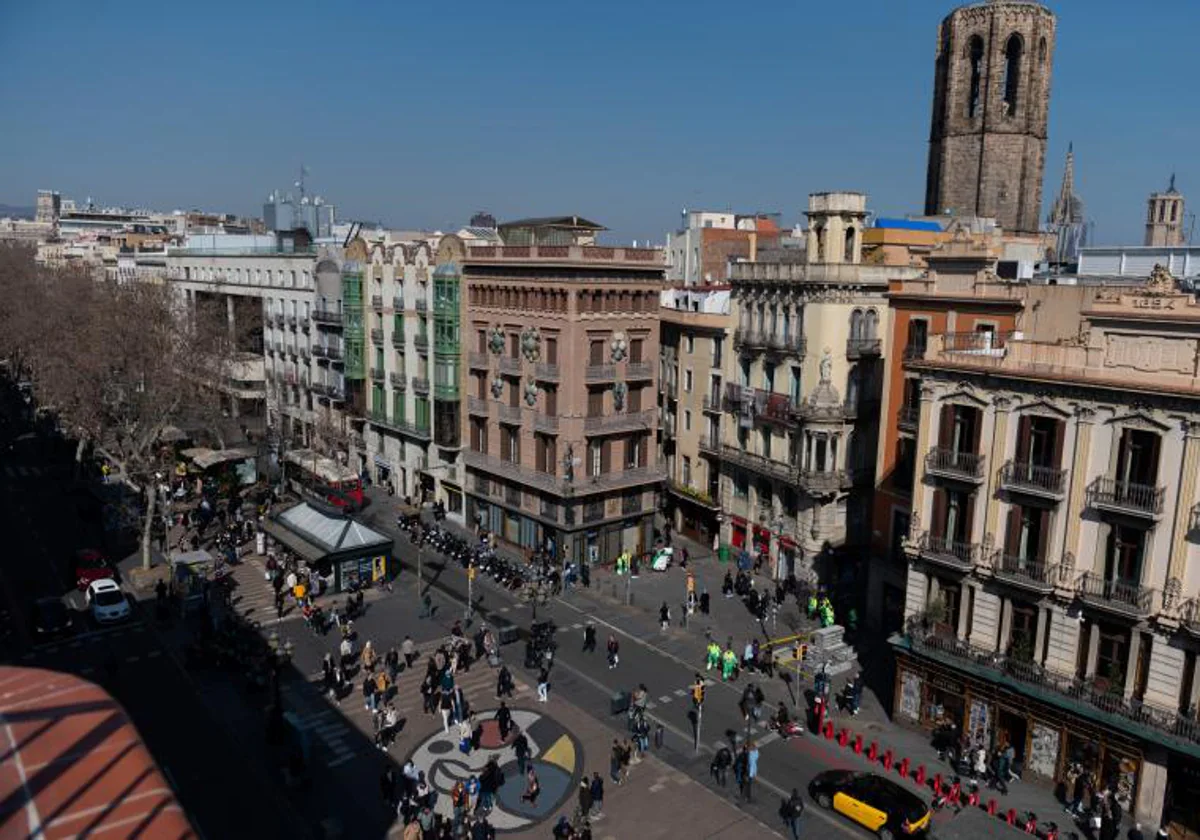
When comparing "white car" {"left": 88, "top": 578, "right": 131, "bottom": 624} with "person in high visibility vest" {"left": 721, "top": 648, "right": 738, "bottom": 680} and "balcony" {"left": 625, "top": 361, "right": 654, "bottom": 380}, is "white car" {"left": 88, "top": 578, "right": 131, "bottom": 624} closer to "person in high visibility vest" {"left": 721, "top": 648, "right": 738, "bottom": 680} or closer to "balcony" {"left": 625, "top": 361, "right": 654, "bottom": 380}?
"person in high visibility vest" {"left": 721, "top": 648, "right": 738, "bottom": 680}

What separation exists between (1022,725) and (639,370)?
2975 centimetres

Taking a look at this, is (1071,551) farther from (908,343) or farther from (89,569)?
(89,569)

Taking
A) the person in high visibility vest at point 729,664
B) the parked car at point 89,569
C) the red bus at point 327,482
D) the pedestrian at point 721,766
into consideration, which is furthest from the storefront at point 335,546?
the pedestrian at point 721,766

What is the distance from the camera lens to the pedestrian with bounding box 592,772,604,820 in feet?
95.7

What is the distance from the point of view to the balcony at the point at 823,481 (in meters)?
48.8

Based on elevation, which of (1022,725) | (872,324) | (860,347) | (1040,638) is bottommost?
(1022,725)

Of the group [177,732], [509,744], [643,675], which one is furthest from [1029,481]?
[177,732]

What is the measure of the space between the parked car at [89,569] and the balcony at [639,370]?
2927cm

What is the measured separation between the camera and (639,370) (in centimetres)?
5550

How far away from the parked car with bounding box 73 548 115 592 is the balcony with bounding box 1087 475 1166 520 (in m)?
42.9

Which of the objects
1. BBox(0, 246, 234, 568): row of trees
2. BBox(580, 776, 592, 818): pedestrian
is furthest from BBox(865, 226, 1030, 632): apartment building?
BBox(0, 246, 234, 568): row of trees

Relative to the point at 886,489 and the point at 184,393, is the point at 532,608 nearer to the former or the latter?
the point at 886,489

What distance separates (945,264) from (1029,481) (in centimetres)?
1335

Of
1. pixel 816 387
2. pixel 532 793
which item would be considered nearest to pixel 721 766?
pixel 532 793
